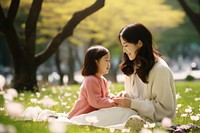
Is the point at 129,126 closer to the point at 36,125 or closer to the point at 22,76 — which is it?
the point at 36,125

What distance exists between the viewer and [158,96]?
5.90m

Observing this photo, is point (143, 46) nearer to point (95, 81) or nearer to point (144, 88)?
point (144, 88)

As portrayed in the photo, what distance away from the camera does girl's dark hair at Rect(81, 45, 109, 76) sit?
608 cm

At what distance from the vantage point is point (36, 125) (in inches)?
206

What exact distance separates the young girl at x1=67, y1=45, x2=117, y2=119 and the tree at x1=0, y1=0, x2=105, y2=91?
628 centimetres

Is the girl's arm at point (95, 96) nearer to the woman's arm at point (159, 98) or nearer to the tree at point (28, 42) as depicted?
the woman's arm at point (159, 98)

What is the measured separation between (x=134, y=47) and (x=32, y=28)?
7189mm

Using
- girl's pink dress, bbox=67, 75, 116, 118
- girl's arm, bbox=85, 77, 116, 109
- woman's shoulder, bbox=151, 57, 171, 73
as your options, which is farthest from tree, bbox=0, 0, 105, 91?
woman's shoulder, bbox=151, 57, 171, 73

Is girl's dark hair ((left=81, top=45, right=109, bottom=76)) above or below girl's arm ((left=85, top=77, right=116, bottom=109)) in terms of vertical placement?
above

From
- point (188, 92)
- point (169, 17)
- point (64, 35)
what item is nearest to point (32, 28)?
point (64, 35)

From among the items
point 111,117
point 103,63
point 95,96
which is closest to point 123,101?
point 111,117

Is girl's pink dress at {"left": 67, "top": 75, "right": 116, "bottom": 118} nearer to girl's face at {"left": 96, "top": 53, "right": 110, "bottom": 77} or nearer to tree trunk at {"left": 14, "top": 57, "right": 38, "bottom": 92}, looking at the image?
girl's face at {"left": 96, "top": 53, "right": 110, "bottom": 77}

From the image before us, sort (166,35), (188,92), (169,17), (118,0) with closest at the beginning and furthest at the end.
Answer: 1. (188,92)
2. (118,0)
3. (169,17)
4. (166,35)

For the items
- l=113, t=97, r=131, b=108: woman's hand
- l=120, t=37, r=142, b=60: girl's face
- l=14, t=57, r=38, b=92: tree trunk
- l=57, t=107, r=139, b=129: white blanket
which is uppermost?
l=120, t=37, r=142, b=60: girl's face
